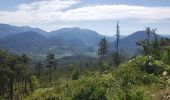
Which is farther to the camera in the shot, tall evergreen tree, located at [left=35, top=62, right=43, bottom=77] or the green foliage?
tall evergreen tree, located at [left=35, top=62, right=43, bottom=77]

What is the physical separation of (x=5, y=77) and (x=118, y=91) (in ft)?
275

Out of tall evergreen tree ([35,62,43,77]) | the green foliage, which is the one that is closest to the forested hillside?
the green foliage

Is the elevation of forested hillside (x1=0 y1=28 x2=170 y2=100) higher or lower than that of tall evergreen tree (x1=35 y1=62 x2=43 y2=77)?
higher

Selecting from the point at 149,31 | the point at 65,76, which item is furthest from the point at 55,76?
the point at 149,31

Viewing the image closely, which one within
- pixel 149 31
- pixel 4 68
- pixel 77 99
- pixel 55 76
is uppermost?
pixel 149 31

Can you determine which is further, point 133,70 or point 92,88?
point 133,70

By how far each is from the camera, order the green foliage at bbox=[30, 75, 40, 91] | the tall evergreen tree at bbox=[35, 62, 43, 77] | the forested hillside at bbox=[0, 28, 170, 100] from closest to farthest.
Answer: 1. the forested hillside at bbox=[0, 28, 170, 100]
2. the green foliage at bbox=[30, 75, 40, 91]
3. the tall evergreen tree at bbox=[35, 62, 43, 77]

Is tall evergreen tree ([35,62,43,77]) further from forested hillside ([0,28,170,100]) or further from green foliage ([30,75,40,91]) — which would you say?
green foliage ([30,75,40,91])

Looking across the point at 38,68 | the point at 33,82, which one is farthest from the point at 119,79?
the point at 38,68

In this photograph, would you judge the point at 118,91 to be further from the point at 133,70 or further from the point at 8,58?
the point at 8,58

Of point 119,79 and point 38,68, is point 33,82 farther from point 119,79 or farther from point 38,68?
point 119,79

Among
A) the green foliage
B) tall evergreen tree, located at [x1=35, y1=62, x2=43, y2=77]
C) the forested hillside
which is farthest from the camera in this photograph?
tall evergreen tree, located at [x1=35, y1=62, x2=43, y2=77]

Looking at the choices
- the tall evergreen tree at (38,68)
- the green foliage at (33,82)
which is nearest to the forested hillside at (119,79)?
the green foliage at (33,82)

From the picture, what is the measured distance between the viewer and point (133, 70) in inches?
2596
